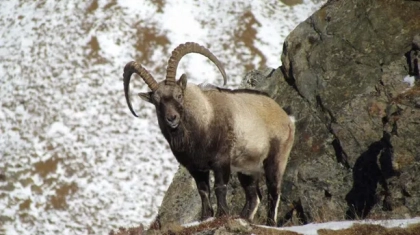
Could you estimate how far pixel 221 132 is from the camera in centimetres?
1216

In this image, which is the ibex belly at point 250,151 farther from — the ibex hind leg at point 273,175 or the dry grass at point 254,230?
the dry grass at point 254,230

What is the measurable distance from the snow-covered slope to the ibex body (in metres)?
14.9

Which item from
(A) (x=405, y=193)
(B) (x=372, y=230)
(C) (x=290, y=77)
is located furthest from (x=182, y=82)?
(C) (x=290, y=77)

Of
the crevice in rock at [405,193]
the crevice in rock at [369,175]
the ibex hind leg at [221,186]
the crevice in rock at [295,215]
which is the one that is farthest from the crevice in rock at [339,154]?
the ibex hind leg at [221,186]

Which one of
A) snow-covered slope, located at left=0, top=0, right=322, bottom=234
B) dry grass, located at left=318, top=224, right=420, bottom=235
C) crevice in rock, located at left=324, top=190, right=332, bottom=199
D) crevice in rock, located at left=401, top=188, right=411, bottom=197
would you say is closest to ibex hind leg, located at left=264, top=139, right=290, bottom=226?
crevice in rock, located at left=324, top=190, right=332, bottom=199

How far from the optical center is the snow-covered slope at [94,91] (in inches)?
1127

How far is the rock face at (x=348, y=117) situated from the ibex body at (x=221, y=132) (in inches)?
43.1

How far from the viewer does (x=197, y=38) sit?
36.7 meters

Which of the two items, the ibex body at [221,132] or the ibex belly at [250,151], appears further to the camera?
the ibex belly at [250,151]

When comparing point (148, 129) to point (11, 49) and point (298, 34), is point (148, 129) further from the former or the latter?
point (298, 34)

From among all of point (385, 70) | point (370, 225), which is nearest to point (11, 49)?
point (385, 70)

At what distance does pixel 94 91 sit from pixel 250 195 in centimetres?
2128

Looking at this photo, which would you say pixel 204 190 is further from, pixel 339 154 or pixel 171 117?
pixel 339 154

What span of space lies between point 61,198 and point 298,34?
50.9 feet
